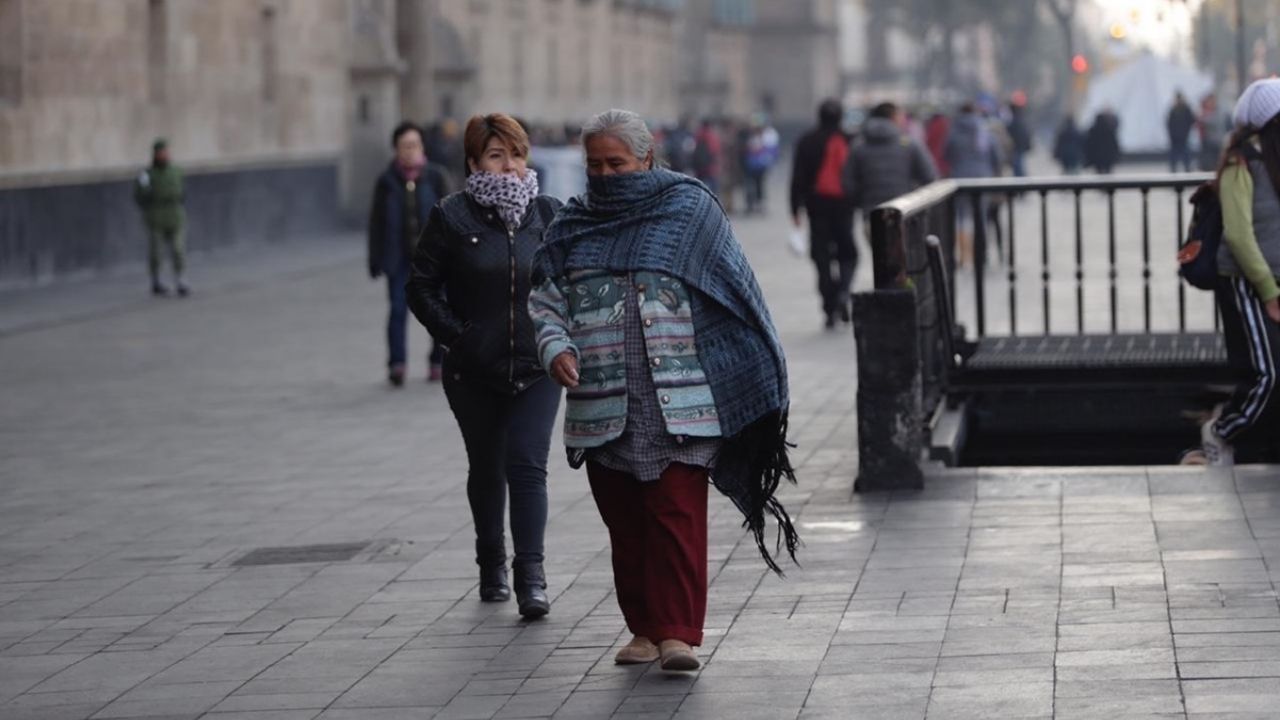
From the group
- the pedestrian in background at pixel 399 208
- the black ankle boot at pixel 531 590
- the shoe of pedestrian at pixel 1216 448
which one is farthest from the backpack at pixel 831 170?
the black ankle boot at pixel 531 590

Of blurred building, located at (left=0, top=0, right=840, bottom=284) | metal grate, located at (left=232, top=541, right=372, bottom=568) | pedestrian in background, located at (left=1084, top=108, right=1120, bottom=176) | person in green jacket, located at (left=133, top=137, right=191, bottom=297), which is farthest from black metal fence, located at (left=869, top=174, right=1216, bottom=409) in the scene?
pedestrian in background, located at (left=1084, top=108, right=1120, bottom=176)

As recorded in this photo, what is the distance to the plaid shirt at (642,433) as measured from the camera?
23.1ft

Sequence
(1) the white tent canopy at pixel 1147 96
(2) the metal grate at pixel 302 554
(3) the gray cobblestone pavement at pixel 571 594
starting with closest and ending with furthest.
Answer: (3) the gray cobblestone pavement at pixel 571 594, (2) the metal grate at pixel 302 554, (1) the white tent canopy at pixel 1147 96

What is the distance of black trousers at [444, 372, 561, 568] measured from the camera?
8.20 m

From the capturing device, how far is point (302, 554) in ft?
31.1

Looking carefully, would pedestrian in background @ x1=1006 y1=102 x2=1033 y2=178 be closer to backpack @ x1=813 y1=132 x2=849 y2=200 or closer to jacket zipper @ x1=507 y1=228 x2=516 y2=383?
backpack @ x1=813 y1=132 x2=849 y2=200

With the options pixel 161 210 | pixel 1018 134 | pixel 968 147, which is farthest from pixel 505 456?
pixel 1018 134

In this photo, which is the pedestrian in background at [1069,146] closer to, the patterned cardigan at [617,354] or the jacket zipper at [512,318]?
the jacket zipper at [512,318]

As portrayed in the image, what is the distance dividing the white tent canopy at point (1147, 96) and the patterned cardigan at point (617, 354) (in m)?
56.1

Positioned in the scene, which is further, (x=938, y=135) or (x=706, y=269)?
(x=938, y=135)

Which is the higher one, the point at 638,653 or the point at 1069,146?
the point at 1069,146

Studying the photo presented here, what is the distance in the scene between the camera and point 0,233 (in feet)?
80.7

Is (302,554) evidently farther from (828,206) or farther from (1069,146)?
(1069,146)

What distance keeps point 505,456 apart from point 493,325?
409mm
